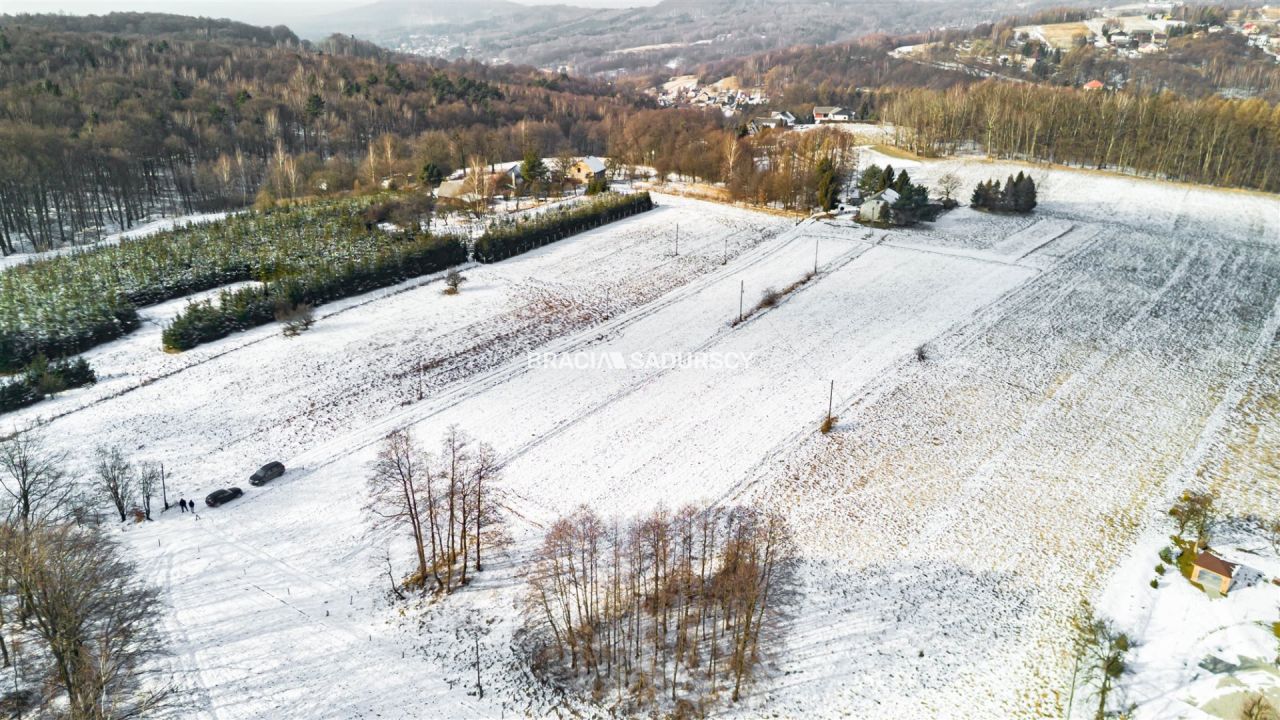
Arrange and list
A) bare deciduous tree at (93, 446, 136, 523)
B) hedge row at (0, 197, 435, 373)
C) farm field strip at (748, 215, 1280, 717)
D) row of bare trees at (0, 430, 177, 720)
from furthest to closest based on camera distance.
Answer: hedge row at (0, 197, 435, 373) → bare deciduous tree at (93, 446, 136, 523) → farm field strip at (748, 215, 1280, 717) → row of bare trees at (0, 430, 177, 720)

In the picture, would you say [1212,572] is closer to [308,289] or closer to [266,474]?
[266,474]

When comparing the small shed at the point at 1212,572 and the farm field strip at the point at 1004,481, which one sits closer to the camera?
the farm field strip at the point at 1004,481

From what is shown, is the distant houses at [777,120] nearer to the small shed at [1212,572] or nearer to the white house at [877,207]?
the white house at [877,207]

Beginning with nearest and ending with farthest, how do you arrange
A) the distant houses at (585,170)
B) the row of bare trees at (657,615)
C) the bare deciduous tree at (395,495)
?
1. the row of bare trees at (657,615)
2. the bare deciduous tree at (395,495)
3. the distant houses at (585,170)

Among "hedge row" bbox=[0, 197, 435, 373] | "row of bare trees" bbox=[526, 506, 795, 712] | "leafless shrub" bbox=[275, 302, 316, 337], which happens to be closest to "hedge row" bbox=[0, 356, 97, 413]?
"hedge row" bbox=[0, 197, 435, 373]

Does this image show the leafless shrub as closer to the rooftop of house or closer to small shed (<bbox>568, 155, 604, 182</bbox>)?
small shed (<bbox>568, 155, 604, 182</bbox>)

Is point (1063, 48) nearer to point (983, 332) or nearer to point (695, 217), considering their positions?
point (695, 217)

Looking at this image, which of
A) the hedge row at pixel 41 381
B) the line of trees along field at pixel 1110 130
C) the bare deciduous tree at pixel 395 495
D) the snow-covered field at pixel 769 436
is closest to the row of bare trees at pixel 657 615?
the snow-covered field at pixel 769 436
